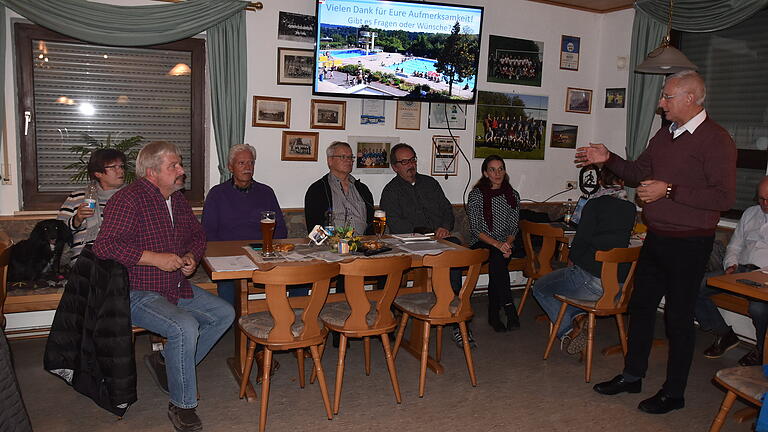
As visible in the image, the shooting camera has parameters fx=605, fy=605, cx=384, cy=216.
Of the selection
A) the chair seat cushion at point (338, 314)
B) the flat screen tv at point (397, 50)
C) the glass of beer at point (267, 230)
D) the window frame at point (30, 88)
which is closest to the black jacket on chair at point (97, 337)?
the glass of beer at point (267, 230)

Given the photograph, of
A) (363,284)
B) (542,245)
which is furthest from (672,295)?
(363,284)

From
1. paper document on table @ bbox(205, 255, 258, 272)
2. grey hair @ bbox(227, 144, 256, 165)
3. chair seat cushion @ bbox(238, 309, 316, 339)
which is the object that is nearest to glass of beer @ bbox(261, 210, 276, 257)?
paper document on table @ bbox(205, 255, 258, 272)

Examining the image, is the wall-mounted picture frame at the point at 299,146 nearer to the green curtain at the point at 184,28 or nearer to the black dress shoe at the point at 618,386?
the green curtain at the point at 184,28

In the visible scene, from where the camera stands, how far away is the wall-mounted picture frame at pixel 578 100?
19.9 ft

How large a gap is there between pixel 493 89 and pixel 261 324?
11.6 feet

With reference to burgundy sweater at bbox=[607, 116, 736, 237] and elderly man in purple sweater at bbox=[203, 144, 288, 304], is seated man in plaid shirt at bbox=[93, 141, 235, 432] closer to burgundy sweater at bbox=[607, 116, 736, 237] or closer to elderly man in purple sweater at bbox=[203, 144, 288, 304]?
elderly man in purple sweater at bbox=[203, 144, 288, 304]

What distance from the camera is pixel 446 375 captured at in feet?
12.3

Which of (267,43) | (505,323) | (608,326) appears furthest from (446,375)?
(267,43)

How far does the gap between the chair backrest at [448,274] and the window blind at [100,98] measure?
253cm

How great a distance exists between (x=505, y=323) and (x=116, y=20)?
3629 millimetres

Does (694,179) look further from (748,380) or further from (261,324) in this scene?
(261,324)

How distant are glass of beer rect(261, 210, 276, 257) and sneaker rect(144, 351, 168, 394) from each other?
896 millimetres

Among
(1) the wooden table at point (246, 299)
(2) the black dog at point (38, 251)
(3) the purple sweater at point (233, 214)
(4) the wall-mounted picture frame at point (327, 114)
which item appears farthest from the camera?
(4) the wall-mounted picture frame at point (327, 114)

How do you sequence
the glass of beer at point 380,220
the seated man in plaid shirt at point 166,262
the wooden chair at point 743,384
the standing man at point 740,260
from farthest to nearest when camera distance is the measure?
the standing man at point 740,260 → the glass of beer at point 380,220 → the seated man in plaid shirt at point 166,262 → the wooden chair at point 743,384
